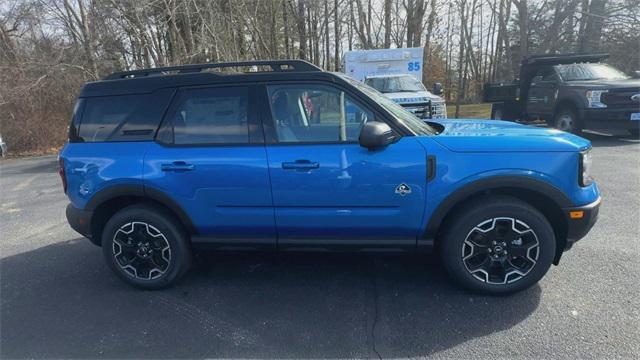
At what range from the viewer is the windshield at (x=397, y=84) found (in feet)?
39.1

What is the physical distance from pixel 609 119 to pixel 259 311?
998cm

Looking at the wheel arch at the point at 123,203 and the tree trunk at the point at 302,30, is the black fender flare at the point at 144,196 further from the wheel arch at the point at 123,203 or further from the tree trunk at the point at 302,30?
the tree trunk at the point at 302,30

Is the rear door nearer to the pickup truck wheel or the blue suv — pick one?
the blue suv

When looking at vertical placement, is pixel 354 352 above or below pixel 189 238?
below

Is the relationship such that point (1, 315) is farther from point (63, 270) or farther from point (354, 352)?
point (354, 352)

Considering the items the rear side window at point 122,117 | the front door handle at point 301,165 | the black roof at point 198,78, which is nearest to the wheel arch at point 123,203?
the rear side window at point 122,117

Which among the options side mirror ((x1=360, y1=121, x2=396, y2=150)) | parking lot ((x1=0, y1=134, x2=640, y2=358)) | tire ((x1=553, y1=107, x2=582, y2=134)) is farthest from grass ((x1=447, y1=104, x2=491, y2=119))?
side mirror ((x1=360, y1=121, x2=396, y2=150))

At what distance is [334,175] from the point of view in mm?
3170

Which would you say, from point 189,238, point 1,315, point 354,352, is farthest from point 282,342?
point 1,315

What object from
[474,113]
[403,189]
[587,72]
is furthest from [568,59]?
[403,189]

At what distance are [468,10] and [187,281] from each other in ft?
117

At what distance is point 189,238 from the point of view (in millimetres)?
3615

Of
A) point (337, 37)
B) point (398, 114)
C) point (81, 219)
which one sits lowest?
point (81, 219)

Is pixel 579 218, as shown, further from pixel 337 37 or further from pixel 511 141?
pixel 337 37
